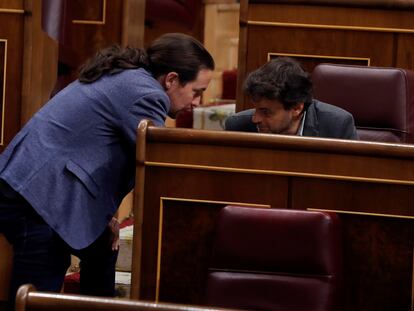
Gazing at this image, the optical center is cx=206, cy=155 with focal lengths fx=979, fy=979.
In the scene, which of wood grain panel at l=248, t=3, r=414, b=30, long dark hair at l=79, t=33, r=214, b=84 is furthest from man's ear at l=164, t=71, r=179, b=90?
wood grain panel at l=248, t=3, r=414, b=30

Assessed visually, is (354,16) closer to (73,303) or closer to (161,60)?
(161,60)

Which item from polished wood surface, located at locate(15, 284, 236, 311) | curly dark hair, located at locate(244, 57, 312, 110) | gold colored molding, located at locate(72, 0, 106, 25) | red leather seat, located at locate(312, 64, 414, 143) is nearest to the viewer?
polished wood surface, located at locate(15, 284, 236, 311)

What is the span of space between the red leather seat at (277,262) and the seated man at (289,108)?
0.24 meters

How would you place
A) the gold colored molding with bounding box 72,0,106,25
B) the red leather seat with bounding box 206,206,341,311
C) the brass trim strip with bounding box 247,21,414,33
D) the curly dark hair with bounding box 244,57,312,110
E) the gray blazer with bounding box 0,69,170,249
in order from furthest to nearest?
1. the gold colored molding with bounding box 72,0,106,25
2. the brass trim strip with bounding box 247,21,414,33
3. the curly dark hair with bounding box 244,57,312,110
4. the gray blazer with bounding box 0,69,170,249
5. the red leather seat with bounding box 206,206,341,311

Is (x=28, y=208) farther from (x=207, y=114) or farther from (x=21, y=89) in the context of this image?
(x=207, y=114)

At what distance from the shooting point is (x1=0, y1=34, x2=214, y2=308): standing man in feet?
3.45

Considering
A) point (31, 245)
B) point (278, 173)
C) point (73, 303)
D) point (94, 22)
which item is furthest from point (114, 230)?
point (94, 22)

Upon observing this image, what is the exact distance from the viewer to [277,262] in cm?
96

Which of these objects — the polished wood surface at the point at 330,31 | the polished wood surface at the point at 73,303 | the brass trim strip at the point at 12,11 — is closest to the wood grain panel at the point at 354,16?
the polished wood surface at the point at 330,31

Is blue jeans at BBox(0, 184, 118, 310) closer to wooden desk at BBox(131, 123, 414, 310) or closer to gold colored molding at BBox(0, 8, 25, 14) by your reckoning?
wooden desk at BBox(131, 123, 414, 310)

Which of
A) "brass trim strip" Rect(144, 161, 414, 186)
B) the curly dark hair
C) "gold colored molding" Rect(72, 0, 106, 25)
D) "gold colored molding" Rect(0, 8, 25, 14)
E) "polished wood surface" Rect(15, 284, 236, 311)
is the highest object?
"gold colored molding" Rect(72, 0, 106, 25)

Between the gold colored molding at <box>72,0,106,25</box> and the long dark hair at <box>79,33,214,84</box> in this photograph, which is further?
the gold colored molding at <box>72,0,106,25</box>

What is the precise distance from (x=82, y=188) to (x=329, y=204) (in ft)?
0.87

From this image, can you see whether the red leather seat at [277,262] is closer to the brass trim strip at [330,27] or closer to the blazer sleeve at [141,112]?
the blazer sleeve at [141,112]
